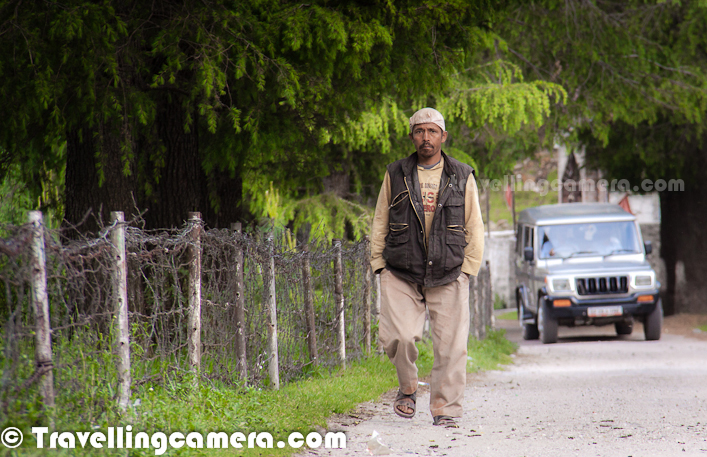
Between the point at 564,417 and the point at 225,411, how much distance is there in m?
2.67

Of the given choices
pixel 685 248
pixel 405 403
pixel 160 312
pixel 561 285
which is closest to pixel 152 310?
pixel 160 312

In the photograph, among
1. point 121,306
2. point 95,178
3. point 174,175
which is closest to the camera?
point 121,306

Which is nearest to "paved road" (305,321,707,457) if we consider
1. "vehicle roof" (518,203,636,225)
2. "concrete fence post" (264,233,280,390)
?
"concrete fence post" (264,233,280,390)

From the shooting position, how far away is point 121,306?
511 centimetres

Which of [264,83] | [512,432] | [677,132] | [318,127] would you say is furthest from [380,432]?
[677,132]

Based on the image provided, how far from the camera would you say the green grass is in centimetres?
460

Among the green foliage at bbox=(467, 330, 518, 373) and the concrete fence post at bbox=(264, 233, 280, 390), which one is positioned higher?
the concrete fence post at bbox=(264, 233, 280, 390)

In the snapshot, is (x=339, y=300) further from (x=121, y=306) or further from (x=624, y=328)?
(x=624, y=328)

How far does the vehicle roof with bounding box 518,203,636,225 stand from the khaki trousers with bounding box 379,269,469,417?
11.8 metres

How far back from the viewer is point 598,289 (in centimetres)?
1630

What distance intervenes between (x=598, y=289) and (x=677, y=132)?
21.2 feet

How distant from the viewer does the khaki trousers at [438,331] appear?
611 centimetres

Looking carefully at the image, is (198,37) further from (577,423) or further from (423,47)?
(577,423)

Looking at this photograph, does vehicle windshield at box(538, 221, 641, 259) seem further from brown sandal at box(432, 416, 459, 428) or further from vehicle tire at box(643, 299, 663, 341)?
brown sandal at box(432, 416, 459, 428)
